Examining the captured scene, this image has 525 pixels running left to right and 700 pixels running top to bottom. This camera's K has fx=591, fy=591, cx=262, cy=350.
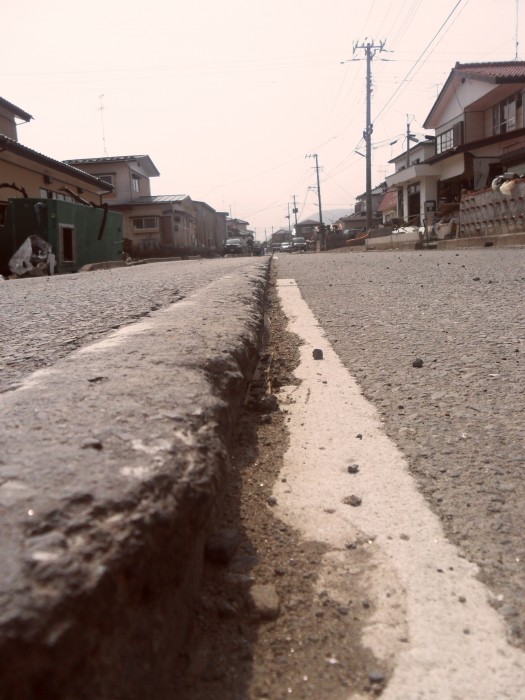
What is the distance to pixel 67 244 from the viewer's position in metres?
12.2

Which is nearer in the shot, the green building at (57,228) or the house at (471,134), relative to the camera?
the green building at (57,228)

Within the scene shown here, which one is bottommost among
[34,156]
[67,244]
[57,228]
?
[67,244]

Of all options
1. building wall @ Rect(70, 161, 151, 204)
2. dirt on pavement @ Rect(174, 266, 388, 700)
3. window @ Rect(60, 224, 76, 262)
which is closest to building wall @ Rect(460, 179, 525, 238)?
window @ Rect(60, 224, 76, 262)

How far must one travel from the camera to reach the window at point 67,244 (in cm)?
1178

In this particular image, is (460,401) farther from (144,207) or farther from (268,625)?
(144,207)

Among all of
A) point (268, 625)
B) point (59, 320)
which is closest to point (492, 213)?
point (59, 320)

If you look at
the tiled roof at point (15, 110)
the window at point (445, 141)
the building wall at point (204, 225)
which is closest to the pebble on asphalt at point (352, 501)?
the tiled roof at point (15, 110)

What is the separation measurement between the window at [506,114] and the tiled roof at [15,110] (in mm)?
19814

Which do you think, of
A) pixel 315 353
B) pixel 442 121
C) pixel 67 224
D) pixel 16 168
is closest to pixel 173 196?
pixel 442 121

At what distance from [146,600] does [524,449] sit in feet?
3.82

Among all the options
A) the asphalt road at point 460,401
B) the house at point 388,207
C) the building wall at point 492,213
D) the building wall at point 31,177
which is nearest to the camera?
the asphalt road at point 460,401

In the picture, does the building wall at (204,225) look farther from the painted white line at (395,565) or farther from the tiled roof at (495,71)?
the painted white line at (395,565)

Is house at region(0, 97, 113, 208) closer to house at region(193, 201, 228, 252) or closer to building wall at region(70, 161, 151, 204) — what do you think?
building wall at region(70, 161, 151, 204)

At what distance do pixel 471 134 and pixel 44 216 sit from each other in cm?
2441
